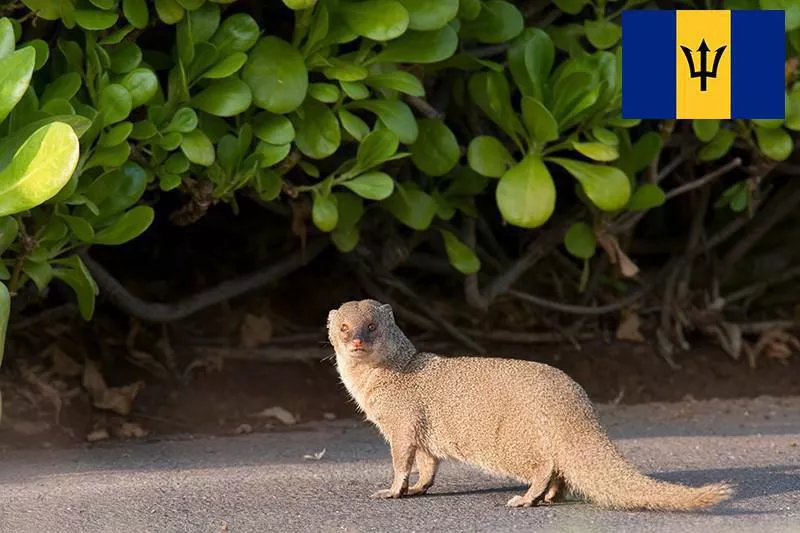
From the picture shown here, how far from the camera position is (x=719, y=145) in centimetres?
545

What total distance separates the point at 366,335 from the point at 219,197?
895mm

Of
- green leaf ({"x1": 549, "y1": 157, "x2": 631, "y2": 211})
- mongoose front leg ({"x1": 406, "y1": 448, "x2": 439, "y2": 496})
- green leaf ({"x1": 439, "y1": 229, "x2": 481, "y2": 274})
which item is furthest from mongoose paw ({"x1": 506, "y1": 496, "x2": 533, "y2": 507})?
green leaf ({"x1": 439, "y1": 229, "x2": 481, "y2": 274})

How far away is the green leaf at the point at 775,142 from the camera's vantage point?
5281 millimetres

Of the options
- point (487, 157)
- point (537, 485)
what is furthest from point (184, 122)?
point (537, 485)

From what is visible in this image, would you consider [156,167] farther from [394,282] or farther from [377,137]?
[394,282]

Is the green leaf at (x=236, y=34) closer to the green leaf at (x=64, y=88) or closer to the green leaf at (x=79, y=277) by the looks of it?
the green leaf at (x=64, y=88)

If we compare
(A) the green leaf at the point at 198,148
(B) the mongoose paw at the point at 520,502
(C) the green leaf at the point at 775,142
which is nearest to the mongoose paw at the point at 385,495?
(B) the mongoose paw at the point at 520,502

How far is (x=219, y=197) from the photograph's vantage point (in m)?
4.64

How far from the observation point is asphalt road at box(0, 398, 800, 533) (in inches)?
141

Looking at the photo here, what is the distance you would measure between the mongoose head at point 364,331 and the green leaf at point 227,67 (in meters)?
0.84

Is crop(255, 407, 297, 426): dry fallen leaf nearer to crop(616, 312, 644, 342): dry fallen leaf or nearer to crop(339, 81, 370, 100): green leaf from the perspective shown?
crop(339, 81, 370, 100): green leaf

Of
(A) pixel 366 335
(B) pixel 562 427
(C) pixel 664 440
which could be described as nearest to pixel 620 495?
(B) pixel 562 427

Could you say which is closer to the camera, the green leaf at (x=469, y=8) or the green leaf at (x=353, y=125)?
the green leaf at (x=353, y=125)

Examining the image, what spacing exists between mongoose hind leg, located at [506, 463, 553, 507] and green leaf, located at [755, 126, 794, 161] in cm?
210
